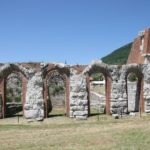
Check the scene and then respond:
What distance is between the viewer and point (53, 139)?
65.9 ft

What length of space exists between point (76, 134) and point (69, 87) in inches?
345

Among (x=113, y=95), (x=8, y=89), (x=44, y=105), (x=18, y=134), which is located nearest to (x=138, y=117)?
(x=113, y=95)

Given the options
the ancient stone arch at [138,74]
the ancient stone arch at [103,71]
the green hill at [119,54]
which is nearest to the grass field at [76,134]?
the ancient stone arch at [103,71]

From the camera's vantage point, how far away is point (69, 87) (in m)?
30.4

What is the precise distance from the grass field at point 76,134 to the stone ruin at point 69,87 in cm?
106

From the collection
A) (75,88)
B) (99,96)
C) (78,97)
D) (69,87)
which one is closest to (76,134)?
(78,97)

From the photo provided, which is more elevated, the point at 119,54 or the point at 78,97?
the point at 119,54

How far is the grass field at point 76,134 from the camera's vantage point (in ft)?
59.0

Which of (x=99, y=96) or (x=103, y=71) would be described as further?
(x=99, y=96)

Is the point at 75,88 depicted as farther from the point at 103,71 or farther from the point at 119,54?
the point at 119,54

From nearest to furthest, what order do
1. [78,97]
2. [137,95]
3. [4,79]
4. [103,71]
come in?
1. [78,97]
2. [4,79]
3. [103,71]
4. [137,95]

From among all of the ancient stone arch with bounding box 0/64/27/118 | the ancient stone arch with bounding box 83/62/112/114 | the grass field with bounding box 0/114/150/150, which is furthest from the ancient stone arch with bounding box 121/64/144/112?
the ancient stone arch with bounding box 0/64/27/118

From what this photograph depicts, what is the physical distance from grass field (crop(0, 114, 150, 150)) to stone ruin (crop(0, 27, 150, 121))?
1059mm

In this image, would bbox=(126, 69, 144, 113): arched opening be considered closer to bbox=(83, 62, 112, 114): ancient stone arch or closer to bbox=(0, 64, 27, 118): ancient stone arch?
bbox=(83, 62, 112, 114): ancient stone arch
